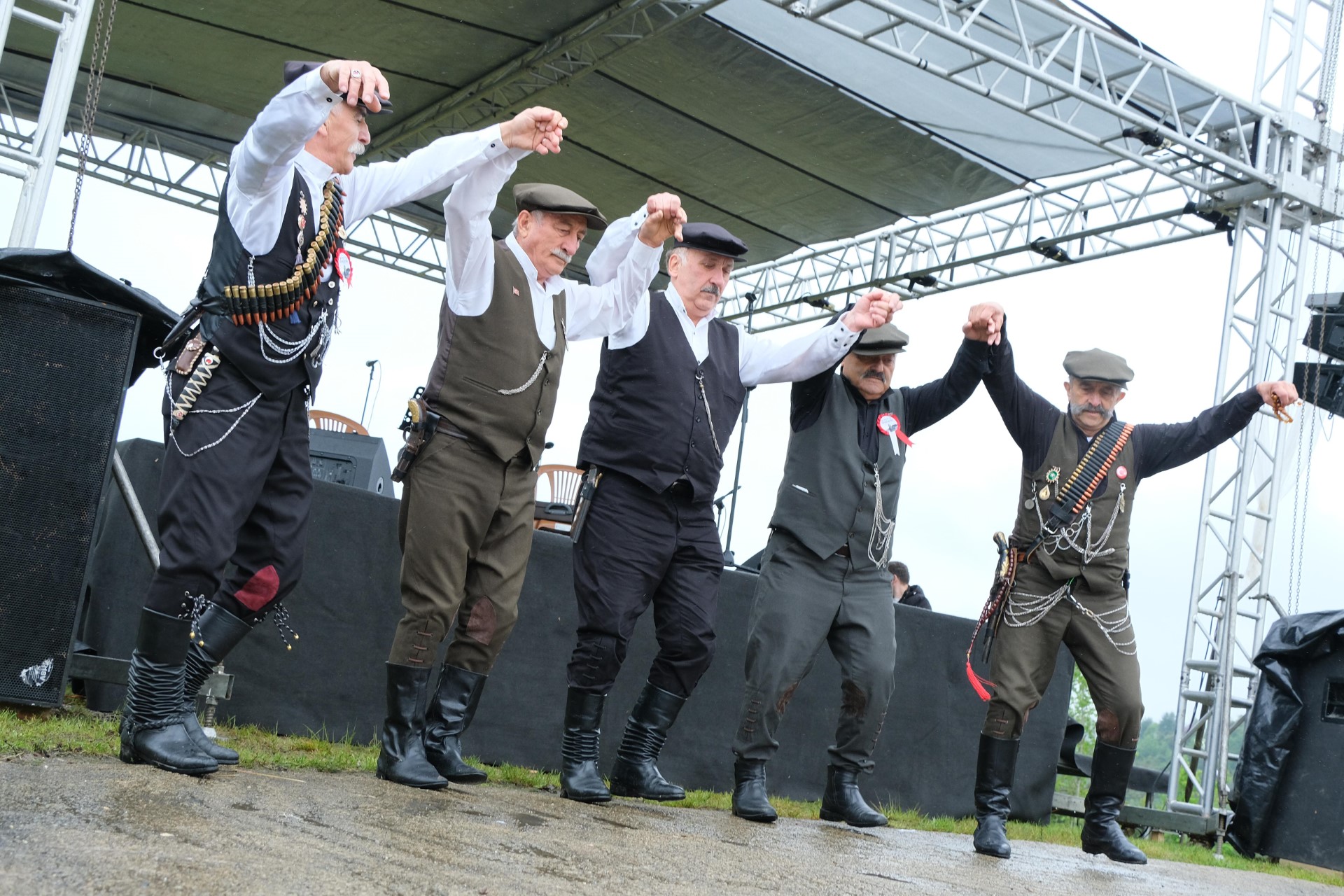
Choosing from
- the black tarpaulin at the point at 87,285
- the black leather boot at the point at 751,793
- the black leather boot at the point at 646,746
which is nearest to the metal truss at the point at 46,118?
the black tarpaulin at the point at 87,285

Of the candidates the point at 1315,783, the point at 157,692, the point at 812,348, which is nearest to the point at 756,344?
the point at 812,348

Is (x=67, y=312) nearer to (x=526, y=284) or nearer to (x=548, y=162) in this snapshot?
(x=526, y=284)

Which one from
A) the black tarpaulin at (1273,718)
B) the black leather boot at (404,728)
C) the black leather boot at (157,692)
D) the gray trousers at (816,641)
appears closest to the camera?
the black leather boot at (157,692)

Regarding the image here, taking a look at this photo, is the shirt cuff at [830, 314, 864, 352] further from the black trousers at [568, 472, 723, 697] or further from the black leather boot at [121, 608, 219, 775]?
the black leather boot at [121, 608, 219, 775]

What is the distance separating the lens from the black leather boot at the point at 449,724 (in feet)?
11.2

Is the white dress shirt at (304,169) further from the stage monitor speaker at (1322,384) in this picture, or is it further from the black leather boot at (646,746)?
the stage monitor speaker at (1322,384)

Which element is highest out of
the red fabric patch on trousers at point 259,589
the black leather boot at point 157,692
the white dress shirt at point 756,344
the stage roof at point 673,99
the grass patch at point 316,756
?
the stage roof at point 673,99

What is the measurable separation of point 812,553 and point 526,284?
1258 mm

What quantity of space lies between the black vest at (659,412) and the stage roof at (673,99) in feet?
15.3

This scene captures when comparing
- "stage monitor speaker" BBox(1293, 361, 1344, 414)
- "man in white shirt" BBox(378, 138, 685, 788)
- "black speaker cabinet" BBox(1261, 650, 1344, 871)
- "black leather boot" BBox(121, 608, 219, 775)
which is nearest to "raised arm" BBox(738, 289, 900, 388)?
"man in white shirt" BBox(378, 138, 685, 788)

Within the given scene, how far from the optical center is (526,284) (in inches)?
137

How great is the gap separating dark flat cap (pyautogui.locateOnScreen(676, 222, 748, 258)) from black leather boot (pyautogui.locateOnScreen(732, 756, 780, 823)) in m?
1.62

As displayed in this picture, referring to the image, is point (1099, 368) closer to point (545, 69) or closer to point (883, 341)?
point (883, 341)

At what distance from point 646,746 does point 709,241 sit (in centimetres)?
161
